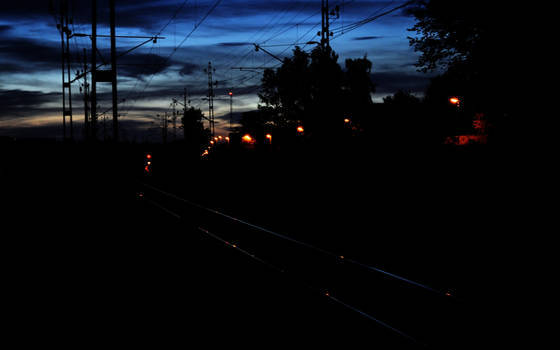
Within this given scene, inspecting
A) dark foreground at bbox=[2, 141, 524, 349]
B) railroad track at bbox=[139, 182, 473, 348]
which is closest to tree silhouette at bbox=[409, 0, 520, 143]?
dark foreground at bbox=[2, 141, 524, 349]

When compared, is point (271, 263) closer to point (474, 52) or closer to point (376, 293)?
point (376, 293)

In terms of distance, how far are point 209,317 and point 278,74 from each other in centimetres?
6405

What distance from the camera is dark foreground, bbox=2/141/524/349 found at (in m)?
5.84

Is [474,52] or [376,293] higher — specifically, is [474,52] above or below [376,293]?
above

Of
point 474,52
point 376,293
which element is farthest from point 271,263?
point 474,52

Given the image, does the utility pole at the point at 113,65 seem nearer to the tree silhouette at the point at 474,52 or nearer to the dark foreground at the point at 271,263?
the dark foreground at the point at 271,263

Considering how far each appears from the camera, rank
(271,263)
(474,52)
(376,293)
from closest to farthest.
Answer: (376,293) < (271,263) < (474,52)

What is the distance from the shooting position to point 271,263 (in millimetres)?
9828

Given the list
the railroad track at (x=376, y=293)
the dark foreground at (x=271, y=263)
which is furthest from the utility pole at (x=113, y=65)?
the railroad track at (x=376, y=293)

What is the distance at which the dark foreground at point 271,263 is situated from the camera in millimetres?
5836

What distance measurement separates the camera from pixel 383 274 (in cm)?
617

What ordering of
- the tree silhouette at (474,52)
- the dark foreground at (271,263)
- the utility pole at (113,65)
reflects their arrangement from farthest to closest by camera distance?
the utility pole at (113,65), the tree silhouette at (474,52), the dark foreground at (271,263)

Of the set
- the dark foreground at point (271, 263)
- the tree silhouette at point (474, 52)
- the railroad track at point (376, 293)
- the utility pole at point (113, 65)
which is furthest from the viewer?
the utility pole at point (113, 65)

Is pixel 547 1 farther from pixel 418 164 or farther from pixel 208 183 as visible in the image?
pixel 208 183
